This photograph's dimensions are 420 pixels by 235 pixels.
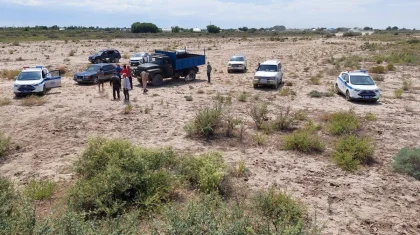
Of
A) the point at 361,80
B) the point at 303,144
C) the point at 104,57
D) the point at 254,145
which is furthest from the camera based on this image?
the point at 104,57

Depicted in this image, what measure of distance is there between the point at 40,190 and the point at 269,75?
51.2 feet

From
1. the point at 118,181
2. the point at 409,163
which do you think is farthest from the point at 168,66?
A: the point at 409,163

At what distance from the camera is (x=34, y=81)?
59.5 feet

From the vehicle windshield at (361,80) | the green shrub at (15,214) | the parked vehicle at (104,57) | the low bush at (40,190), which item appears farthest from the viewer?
the parked vehicle at (104,57)

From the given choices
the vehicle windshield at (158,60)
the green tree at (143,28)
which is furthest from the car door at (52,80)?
the green tree at (143,28)

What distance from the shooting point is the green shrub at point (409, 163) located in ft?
29.1

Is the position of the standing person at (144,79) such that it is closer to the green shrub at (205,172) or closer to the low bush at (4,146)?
the low bush at (4,146)

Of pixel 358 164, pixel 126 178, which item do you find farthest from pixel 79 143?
pixel 358 164

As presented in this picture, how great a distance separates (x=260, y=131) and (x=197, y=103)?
516cm

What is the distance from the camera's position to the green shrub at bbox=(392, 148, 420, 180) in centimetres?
886

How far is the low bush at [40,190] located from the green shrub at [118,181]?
0.69 m

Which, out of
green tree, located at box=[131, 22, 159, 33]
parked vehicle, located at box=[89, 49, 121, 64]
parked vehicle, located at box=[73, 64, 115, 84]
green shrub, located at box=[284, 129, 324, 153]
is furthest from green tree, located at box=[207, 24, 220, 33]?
green shrub, located at box=[284, 129, 324, 153]

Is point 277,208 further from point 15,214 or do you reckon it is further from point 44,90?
point 44,90

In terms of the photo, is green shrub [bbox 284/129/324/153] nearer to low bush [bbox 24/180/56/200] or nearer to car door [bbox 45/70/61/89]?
low bush [bbox 24/180/56/200]
